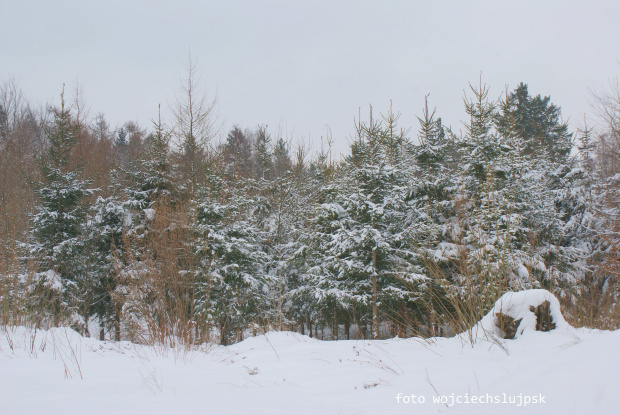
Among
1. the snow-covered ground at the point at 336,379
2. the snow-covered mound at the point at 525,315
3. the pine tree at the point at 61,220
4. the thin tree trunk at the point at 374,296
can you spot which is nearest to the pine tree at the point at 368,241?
the thin tree trunk at the point at 374,296

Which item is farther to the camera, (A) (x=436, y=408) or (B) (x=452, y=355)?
(B) (x=452, y=355)

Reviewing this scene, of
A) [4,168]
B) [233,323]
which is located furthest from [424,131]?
[4,168]

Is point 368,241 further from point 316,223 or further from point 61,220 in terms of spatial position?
point 61,220

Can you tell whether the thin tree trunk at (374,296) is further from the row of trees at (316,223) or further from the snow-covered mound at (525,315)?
the snow-covered mound at (525,315)

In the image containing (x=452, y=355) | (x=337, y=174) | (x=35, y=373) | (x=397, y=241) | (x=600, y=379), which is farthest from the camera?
(x=337, y=174)

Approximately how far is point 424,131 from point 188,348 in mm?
12196

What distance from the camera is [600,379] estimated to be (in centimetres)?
179

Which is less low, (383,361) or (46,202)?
(46,202)

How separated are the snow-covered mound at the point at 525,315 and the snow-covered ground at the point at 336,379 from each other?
96mm

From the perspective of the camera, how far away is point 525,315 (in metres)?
3.92

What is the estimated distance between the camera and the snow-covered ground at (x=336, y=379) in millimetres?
2037

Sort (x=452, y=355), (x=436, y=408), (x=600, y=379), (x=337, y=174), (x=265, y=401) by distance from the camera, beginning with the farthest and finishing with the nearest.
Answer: (x=337, y=174)
(x=452, y=355)
(x=265, y=401)
(x=436, y=408)
(x=600, y=379)

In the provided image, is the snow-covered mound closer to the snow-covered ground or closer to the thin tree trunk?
the snow-covered ground

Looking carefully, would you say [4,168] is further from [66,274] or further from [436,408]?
[436,408]
